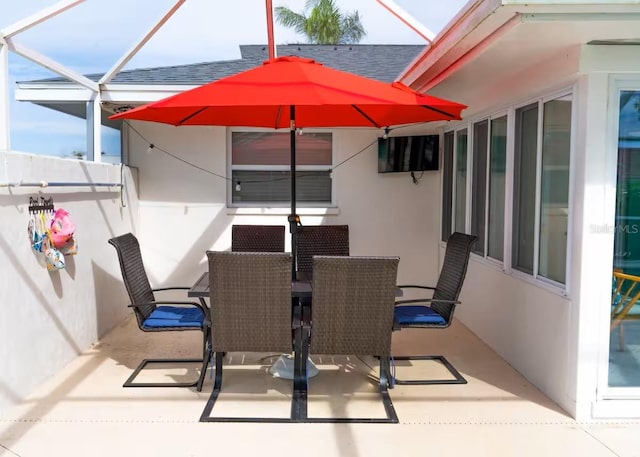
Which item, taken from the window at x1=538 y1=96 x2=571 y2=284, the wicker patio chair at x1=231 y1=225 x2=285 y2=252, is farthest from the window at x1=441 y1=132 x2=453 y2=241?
the window at x1=538 y1=96 x2=571 y2=284

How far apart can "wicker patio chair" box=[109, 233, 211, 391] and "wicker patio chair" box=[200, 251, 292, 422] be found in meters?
0.39

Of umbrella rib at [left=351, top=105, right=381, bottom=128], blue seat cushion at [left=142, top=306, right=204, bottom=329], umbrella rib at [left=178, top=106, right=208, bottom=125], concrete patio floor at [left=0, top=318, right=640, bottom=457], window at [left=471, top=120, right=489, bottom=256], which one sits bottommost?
concrete patio floor at [left=0, top=318, right=640, bottom=457]

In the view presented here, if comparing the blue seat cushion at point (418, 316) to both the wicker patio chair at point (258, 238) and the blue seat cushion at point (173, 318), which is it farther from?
the wicker patio chair at point (258, 238)

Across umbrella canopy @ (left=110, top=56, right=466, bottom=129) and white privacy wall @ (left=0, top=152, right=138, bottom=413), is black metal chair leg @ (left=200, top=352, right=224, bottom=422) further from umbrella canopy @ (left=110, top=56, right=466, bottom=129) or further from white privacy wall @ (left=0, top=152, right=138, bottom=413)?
umbrella canopy @ (left=110, top=56, right=466, bottom=129)

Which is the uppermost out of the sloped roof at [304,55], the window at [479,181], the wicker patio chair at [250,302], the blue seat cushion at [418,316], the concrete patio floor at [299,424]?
the sloped roof at [304,55]

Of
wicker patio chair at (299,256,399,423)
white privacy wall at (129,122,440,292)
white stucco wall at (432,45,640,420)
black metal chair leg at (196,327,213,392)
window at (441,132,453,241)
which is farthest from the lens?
white privacy wall at (129,122,440,292)

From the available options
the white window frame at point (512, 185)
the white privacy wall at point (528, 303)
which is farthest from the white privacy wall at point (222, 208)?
the white privacy wall at point (528, 303)

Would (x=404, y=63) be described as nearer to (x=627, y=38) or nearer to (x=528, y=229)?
(x=528, y=229)

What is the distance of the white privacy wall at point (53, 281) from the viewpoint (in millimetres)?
3795

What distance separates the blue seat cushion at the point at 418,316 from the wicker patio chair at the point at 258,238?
1786 mm

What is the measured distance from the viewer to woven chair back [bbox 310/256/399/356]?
3.59 m

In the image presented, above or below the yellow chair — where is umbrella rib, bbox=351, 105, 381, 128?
above

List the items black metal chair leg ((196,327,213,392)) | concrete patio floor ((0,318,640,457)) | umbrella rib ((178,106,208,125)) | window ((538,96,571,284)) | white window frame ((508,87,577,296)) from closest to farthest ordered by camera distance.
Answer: concrete patio floor ((0,318,640,457))
white window frame ((508,87,577,296))
window ((538,96,571,284))
black metal chair leg ((196,327,213,392))
umbrella rib ((178,106,208,125))

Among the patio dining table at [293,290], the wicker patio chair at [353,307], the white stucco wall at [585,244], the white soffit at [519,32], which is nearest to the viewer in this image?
the white soffit at [519,32]
